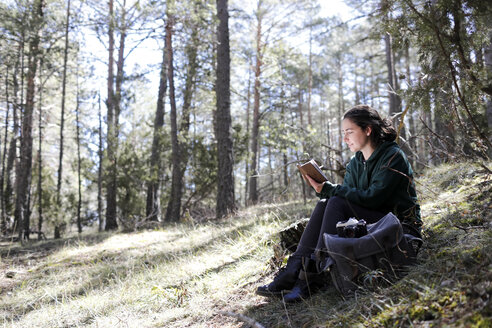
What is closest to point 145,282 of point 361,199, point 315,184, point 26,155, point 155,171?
point 315,184

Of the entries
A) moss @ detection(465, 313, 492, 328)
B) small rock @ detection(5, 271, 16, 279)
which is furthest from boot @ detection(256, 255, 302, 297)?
small rock @ detection(5, 271, 16, 279)

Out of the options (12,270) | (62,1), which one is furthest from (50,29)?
(12,270)

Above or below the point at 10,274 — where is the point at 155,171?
above

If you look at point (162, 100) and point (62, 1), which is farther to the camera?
point (162, 100)

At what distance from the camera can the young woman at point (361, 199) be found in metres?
2.54

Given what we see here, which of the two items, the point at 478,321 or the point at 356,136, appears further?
the point at 356,136

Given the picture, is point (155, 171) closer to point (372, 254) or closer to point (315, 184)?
point (315, 184)

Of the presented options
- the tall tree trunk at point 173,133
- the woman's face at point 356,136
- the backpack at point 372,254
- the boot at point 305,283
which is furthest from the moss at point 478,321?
the tall tree trunk at point 173,133

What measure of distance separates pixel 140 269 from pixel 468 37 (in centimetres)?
419

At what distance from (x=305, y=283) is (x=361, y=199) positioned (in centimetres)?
70

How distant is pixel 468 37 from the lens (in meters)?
2.82

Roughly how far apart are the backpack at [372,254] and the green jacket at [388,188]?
282mm

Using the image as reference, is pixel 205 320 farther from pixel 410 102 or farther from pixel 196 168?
pixel 196 168

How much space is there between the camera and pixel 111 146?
10.0 metres
